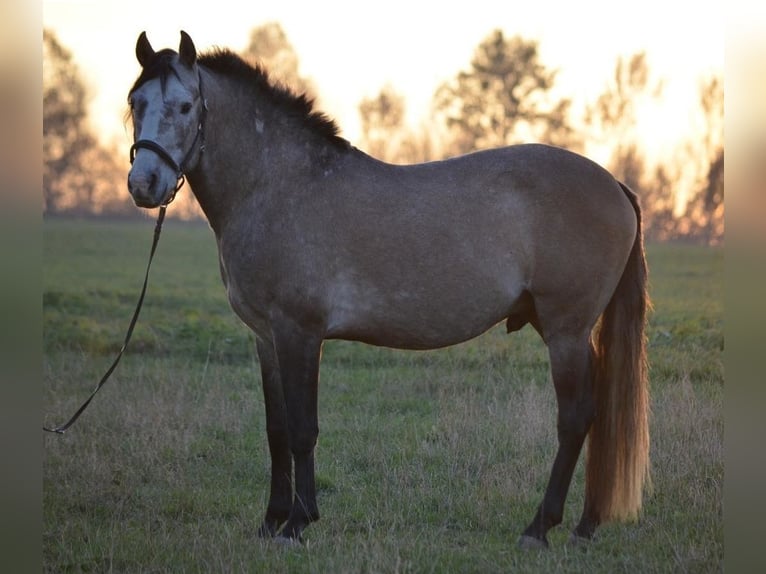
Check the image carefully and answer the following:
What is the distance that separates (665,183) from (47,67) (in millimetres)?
32893

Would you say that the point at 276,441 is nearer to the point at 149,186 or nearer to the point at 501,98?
the point at 149,186

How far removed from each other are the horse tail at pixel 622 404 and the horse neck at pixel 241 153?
77.9 inches

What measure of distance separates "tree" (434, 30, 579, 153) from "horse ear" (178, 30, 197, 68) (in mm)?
38967

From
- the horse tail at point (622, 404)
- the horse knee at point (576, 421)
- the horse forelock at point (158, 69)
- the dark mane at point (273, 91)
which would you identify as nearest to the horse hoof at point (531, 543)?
the horse tail at point (622, 404)

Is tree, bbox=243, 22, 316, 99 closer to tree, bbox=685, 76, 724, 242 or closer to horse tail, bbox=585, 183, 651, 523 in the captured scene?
tree, bbox=685, 76, 724, 242

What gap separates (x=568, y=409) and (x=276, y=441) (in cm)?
175

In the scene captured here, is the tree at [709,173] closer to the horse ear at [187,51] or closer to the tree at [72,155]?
the tree at [72,155]

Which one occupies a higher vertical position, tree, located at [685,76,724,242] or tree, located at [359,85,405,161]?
tree, located at [359,85,405,161]

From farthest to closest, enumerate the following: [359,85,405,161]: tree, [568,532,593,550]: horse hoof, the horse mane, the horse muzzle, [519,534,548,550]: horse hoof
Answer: [359,85,405,161]: tree, the horse mane, [568,532,593,550]: horse hoof, [519,534,548,550]: horse hoof, the horse muzzle

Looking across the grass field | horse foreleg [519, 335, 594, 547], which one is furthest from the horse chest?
horse foreleg [519, 335, 594, 547]

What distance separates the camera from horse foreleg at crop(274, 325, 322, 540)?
4.99 m

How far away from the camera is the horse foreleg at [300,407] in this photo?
499cm

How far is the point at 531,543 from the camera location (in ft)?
16.2

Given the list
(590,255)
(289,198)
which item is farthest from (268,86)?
(590,255)
